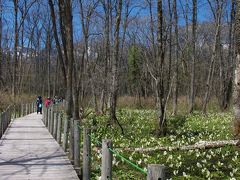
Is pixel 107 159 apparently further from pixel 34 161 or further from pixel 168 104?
pixel 168 104

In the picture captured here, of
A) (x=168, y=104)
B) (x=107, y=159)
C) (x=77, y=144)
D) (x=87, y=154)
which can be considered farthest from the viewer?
(x=168, y=104)

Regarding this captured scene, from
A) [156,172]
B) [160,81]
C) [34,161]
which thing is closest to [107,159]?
[156,172]

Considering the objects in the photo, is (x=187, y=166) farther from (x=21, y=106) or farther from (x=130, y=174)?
(x=21, y=106)

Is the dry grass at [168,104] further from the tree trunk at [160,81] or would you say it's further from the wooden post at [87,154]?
the wooden post at [87,154]

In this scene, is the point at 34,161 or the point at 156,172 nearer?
the point at 156,172

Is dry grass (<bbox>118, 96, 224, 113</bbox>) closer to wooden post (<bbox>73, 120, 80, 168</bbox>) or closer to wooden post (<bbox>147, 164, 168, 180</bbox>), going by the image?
wooden post (<bbox>73, 120, 80, 168</bbox>)

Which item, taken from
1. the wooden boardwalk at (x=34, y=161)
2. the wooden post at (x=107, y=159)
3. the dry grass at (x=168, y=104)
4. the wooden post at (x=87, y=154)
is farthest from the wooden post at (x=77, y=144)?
the dry grass at (x=168, y=104)

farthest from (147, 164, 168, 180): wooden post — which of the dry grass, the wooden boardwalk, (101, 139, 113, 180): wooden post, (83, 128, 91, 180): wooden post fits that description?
the dry grass

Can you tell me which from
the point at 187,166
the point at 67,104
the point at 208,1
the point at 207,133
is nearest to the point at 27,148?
the point at 67,104

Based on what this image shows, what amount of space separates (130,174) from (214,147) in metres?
4.13

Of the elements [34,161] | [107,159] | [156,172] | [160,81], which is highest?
[160,81]

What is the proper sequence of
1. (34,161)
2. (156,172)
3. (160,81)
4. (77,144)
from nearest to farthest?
(156,172), (77,144), (34,161), (160,81)

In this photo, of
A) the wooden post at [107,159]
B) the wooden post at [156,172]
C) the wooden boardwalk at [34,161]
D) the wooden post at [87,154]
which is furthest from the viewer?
the wooden boardwalk at [34,161]

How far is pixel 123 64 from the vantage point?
69000 millimetres
